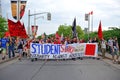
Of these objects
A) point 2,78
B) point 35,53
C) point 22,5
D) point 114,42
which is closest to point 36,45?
point 35,53

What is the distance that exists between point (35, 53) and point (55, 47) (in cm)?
171

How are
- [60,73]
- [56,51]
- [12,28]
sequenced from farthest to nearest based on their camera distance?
[56,51], [12,28], [60,73]

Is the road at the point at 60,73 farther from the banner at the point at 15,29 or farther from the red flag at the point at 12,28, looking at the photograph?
the banner at the point at 15,29

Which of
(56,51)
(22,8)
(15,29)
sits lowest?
(56,51)

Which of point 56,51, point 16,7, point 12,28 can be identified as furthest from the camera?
point 16,7

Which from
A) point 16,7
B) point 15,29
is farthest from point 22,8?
point 15,29

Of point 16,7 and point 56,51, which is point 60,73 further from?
point 16,7

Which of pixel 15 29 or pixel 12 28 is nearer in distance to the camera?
pixel 12 28

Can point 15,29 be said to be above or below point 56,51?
above

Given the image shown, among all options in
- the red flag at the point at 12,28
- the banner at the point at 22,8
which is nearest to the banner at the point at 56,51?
the red flag at the point at 12,28

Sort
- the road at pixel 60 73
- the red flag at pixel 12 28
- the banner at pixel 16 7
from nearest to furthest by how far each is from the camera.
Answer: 1. the road at pixel 60 73
2. the red flag at pixel 12 28
3. the banner at pixel 16 7

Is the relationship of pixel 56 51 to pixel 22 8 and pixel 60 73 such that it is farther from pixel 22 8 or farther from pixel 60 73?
pixel 60 73

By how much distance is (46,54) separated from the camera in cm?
2878

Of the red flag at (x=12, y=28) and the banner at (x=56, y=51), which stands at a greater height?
the red flag at (x=12, y=28)
